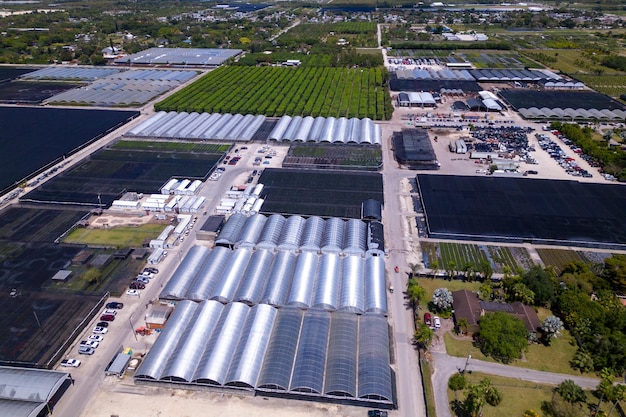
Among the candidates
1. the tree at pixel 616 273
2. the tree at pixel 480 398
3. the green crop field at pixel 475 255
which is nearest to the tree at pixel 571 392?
the tree at pixel 480 398

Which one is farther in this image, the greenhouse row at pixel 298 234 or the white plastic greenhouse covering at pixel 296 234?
the white plastic greenhouse covering at pixel 296 234

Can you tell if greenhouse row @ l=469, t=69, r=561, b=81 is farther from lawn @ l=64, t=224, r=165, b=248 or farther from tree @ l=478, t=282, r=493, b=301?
lawn @ l=64, t=224, r=165, b=248

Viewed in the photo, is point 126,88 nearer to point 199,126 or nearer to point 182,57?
point 182,57

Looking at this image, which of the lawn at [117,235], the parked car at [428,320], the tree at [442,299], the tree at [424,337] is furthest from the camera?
the lawn at [117,235]

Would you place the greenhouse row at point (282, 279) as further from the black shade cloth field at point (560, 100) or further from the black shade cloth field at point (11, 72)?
the black shade cloth field at point (11, 72)

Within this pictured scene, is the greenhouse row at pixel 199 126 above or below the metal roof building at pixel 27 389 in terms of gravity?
above

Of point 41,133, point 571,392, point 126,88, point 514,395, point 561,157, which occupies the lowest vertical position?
point 514,395

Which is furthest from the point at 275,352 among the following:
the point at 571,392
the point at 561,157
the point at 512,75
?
the point at 512,75
